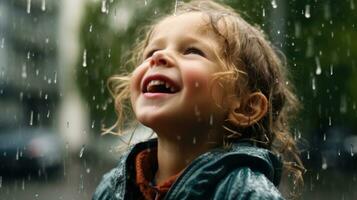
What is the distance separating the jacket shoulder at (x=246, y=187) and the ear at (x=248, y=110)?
0.29 meters

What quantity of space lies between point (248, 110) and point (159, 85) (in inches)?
13.1

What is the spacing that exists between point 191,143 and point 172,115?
0.50 feet

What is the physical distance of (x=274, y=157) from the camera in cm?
257

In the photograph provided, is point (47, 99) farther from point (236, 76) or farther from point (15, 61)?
point (236, 76)

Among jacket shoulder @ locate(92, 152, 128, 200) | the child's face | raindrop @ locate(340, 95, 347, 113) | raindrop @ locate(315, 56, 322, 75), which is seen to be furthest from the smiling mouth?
raindrop @ locate(340, 95, 347, 113)

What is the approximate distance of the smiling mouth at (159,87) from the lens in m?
2.61

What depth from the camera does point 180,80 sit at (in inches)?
103

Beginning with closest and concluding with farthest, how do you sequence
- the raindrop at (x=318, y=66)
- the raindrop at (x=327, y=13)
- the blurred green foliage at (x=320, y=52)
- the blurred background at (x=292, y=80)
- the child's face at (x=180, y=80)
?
the child's face at (x=180, y=80) → the blurred background at (x=292, y=80) → the blurred green foliage at (x=320, y=52) → the raindrop at (x=327, y=13) → the raindrop at (x=318, y=66)

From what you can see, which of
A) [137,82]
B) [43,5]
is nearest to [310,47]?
[137,82]

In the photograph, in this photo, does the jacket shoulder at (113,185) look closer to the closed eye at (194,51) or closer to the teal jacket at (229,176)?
the teal jacket at (229,176)

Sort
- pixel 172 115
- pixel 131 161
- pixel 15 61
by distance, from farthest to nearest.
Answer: pixel 15 61
pixel 131 161
pixel 172 115

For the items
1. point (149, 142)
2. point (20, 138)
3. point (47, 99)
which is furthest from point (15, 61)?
point (149, 142)

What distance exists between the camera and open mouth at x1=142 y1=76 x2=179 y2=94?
8.55ft

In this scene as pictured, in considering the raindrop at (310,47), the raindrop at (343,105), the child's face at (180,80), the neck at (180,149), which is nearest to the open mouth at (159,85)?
the child's face at (180,80)
